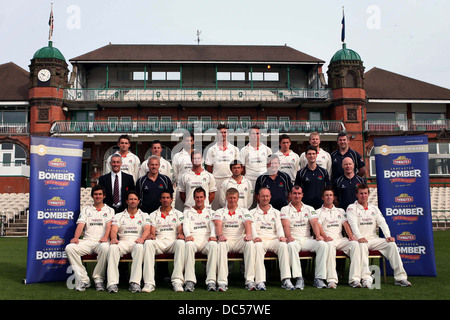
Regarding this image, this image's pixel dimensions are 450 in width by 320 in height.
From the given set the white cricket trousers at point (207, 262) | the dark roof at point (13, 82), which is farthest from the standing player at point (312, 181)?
the dark roof at point (13, 82)

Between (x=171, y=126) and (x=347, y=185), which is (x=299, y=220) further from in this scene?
(x=171, y=126)

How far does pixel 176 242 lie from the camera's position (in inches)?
260

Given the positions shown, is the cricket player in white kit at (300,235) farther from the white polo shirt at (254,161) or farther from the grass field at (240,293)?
the white polo shirt at (254,161)

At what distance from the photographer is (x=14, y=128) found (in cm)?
3322

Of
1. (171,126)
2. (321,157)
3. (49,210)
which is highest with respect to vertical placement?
(171,126)

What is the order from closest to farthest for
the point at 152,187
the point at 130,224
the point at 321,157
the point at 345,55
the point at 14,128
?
the point at 130,224 → the point at 152,187 → the point at 321,157 → the point at 14,128 → the point at 345,55

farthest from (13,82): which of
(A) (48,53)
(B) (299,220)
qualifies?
(B) (299,220)

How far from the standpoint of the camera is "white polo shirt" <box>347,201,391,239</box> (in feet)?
23.5

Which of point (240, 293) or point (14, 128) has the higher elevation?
point (14, 128)

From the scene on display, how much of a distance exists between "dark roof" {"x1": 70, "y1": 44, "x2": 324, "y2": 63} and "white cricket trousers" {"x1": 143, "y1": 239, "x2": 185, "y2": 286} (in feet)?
97.9

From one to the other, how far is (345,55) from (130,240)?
3044 cm

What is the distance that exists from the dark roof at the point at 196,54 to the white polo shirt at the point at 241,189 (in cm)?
2868
